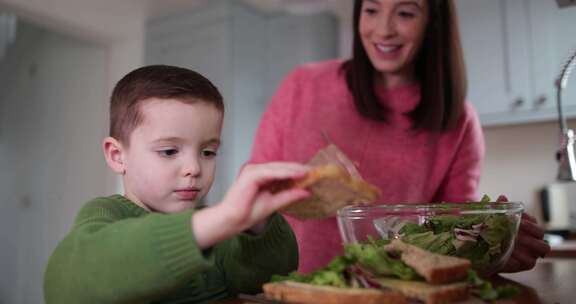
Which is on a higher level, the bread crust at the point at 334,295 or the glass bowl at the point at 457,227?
the glass bowl at the point at 457,227

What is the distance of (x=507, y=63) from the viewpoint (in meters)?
2.55

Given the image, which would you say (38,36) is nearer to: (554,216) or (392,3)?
(392,3)

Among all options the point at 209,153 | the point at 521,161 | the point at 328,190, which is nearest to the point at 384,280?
the point at 328,190

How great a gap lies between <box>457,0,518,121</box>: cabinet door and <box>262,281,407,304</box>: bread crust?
2317 mm

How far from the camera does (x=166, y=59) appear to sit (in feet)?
10.3

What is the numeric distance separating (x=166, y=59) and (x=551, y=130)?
90.5 inches

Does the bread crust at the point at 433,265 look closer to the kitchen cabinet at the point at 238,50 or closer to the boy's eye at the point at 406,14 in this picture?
the boy's eye at the point at 406,14

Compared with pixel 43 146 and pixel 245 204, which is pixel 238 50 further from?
pixel 245 204

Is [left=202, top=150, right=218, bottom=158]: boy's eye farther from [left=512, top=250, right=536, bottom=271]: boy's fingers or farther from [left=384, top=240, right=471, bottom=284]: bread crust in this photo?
[left=512, top=250, right=536, bottom=271]: boy's fingers

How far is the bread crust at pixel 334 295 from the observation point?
50 centimetres

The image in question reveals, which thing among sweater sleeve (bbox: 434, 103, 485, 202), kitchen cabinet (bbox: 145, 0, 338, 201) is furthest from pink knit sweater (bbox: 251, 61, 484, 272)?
kitchen cabinet (bbox: 145, 0, 338, 201)

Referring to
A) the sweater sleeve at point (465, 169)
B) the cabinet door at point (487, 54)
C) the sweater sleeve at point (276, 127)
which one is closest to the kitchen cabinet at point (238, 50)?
the cabinet door at point (487, 54)

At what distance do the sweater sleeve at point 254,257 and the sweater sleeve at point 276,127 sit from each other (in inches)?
26.2

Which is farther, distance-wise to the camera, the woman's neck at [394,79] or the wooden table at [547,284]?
the woman's neck at [394,79]
